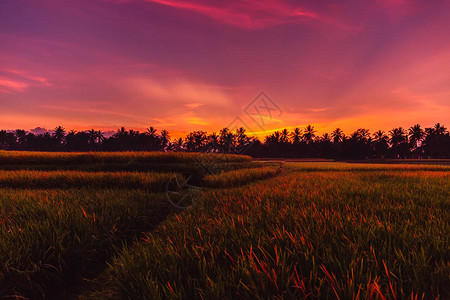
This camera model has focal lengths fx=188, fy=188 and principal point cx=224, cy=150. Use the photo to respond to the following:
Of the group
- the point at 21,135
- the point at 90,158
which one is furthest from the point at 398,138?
the point at 21,135

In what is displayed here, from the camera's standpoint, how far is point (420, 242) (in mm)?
1750

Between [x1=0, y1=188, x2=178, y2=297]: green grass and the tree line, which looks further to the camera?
the tree line

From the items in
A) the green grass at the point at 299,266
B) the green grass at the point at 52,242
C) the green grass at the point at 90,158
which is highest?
the green grass at the point at 90,158

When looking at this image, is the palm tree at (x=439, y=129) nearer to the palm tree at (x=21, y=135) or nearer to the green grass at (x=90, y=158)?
the green grass at (x=90, y=158)

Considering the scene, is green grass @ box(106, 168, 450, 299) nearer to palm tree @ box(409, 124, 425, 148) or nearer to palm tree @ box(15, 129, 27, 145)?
palm tree @ box(409, 124, 425, 148)

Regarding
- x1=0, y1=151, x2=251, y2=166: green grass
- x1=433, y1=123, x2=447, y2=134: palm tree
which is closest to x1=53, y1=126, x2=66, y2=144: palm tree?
x1=0, y1=151, x2=251, y2=166: green grass

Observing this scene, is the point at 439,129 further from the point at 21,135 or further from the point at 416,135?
the point at 21,135

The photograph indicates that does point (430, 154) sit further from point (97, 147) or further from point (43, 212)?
point (97, 147)

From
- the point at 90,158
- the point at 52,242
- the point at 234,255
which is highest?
the point at 90,158

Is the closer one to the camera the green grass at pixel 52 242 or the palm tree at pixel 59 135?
the green grass at pixel 52 242

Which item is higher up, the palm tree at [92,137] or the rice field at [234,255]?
the palm tree at [92,137]

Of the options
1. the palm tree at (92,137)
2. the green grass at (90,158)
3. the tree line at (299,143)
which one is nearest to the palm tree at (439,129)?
the tree line at (299,143)

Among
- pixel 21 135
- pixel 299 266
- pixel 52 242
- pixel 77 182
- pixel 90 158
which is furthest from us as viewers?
pixel 21 135

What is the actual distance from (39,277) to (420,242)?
12.4 feet
